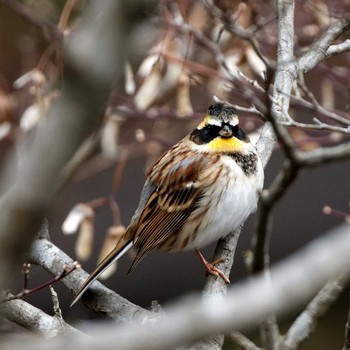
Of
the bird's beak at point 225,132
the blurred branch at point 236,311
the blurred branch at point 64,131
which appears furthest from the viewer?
the bird's beak at point 225,132

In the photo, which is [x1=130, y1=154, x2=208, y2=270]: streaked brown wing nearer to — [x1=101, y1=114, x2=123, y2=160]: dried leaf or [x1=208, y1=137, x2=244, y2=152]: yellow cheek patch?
[x1=208, y1=137, x2=244, y2=152]: yellow cheek patch

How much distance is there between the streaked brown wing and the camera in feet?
14.8

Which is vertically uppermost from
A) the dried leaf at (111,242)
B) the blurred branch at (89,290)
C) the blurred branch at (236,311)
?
the blurred branch at (236,311)

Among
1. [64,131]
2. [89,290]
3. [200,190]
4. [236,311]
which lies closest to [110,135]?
[200,190]

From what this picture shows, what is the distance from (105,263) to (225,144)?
905mm

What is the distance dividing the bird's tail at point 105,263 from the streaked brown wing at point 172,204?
0.09m

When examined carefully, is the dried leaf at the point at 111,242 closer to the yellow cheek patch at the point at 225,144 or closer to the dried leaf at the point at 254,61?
the yellow cheek patch at the point at 225,144

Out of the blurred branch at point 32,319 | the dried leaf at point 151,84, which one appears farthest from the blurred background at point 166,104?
the blurred branch at point 32,319

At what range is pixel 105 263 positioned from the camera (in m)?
4.20

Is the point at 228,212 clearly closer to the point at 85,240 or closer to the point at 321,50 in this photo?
the point at 85,240

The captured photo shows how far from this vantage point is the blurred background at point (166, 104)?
187 inches

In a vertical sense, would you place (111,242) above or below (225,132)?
below

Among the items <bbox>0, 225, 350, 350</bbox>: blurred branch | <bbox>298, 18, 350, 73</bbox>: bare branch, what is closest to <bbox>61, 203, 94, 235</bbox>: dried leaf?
<bbox>298, 18, 350, 73</bbox>: bare branch

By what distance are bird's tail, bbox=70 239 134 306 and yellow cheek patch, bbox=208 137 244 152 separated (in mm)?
667
